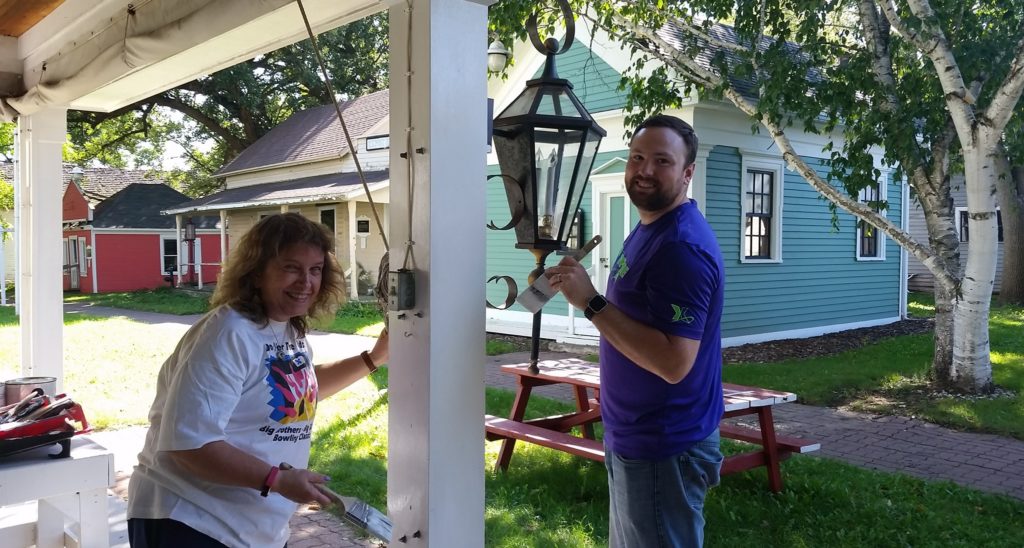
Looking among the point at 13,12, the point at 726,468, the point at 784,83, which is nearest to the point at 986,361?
the point at 784,83

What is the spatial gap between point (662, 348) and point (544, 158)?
0.68 meters

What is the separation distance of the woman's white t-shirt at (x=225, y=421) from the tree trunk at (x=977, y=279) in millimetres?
7458

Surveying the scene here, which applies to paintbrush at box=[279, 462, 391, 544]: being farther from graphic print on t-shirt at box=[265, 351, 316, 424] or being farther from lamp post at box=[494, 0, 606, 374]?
lamp post at box=[494, 0, 606, 374]

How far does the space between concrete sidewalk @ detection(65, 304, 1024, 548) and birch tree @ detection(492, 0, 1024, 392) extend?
168cm

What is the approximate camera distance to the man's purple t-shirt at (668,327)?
2.02 meters

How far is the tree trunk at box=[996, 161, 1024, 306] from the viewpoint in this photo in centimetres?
1716

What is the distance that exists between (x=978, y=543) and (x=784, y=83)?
5.03 m

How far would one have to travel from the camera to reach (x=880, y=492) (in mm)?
4797

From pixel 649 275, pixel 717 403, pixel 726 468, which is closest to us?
pixel 649 275

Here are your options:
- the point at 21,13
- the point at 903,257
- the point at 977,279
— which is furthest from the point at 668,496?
the point at 903,257

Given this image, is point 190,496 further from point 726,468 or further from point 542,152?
point 726,468

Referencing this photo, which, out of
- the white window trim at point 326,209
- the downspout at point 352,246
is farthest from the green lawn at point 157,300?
the white window trim at point 326,209

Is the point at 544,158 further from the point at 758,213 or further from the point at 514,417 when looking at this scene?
the point at 758,213

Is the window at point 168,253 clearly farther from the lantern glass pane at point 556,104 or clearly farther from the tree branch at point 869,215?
the lantern glass pane at point 556,104
